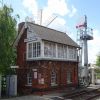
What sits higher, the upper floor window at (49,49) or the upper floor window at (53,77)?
the upper floor window at (49,49)

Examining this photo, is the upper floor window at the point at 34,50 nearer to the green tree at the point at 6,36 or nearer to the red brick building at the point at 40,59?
the red brick building at the point at 40,59

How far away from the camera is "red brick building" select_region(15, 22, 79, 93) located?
1174 inches

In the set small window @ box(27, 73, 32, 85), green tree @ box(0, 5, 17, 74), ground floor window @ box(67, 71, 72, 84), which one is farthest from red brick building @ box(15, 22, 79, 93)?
green tree @ box(0, 5, 17, 74)

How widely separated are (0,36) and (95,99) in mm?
11557

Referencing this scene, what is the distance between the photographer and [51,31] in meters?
35.2

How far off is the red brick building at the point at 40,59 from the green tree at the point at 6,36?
1.38 m

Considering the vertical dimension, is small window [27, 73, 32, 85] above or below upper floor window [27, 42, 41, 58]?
below

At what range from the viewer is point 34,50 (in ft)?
100

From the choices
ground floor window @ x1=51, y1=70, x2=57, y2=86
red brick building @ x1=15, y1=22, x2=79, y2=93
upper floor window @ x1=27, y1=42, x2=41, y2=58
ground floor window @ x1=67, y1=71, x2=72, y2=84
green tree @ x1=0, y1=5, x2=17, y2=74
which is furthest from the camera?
ground floor window @ x1=67, y1=71, x2=72, y2=84

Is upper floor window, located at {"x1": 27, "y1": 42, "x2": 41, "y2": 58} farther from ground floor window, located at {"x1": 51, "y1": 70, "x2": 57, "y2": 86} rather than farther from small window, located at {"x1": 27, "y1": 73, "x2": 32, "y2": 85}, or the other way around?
ground floor window, located at {"x1": 51, "y1": 70, "x2": 57, "y2": 86}

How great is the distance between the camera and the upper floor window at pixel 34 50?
99.0 ft

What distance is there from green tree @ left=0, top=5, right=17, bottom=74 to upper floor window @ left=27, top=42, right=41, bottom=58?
2069 mm

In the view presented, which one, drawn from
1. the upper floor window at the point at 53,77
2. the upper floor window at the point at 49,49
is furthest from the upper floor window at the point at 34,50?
the upper floor window at the point at 53,77

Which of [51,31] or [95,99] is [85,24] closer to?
[51,31]
